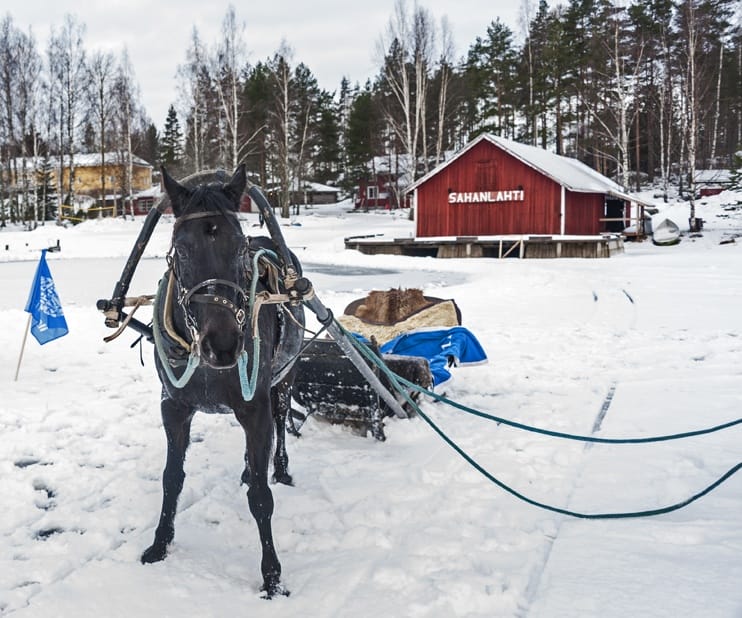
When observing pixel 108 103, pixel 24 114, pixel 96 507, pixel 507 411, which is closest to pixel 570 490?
pixel 507 411

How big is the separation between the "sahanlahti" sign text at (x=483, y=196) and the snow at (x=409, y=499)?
2107cm

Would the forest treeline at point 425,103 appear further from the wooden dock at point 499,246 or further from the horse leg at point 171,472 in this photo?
the horse leg at point 171,472

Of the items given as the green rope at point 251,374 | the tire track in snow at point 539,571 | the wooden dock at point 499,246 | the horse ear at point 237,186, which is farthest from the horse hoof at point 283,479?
the wooden dock at point 499,246

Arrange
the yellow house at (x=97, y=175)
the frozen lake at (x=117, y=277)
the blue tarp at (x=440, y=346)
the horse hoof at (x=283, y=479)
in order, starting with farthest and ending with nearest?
the yellow house at (x=97, y=175)
the frozen lake at (x=117, y=277)
the blue tarp at (x=440, y=346)
the horse hoof at (x=283, y=479)

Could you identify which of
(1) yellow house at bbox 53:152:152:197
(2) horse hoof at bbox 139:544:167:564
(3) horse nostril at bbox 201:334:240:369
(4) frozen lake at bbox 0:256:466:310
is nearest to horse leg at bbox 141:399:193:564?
(2) horse hoof at bbox 139:544:167:564

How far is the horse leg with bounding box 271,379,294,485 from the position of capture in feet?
14.4

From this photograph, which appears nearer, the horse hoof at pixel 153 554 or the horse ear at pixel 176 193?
the horse ear at pixel 176 193

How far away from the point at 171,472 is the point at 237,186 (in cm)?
161

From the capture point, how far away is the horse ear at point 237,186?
285cm

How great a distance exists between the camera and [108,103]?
4475 cm

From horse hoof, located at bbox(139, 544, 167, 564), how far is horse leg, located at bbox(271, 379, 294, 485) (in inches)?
44.7

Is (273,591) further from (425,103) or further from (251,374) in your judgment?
(425,103)

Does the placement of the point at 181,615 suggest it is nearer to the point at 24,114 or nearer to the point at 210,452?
the point at 210,452

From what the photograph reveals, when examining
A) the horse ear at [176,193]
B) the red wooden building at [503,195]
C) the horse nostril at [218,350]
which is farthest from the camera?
the red wooden building at [503,195]
